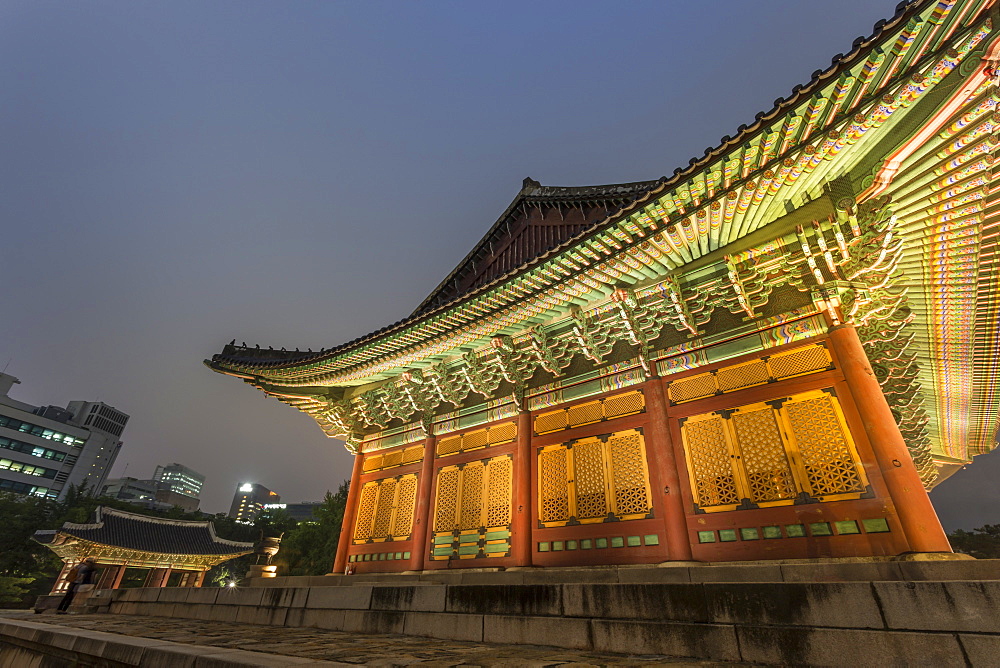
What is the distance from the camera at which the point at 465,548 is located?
976cm

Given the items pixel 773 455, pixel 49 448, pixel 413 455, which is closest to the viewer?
pixel 773 455

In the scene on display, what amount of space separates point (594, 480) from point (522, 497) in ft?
5.30

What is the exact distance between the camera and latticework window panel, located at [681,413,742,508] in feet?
23.0

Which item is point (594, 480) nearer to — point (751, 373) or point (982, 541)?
point (751, 373)

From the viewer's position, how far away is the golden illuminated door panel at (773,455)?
627 centimetres

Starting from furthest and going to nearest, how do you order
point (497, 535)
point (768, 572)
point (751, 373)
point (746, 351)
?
point (497, 535)
point (746, 351)
point (751, 373)
point (768, 572)

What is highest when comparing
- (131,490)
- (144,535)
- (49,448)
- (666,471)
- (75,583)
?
(131,490)

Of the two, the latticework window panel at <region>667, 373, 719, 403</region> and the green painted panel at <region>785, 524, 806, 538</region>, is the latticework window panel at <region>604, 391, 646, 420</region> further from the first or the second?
the green painted panel at <region>785, 524, 806, 538</region>

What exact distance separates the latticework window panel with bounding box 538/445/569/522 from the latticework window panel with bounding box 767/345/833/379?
417 cm

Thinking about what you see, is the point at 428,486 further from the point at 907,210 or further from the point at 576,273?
the point at 907,210

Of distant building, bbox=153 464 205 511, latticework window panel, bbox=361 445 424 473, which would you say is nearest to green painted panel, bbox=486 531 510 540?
latticework window panel, bbox=361 445 424 473

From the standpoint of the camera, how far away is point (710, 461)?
7.34 m

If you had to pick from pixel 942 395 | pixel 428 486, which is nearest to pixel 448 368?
pixel 428 486

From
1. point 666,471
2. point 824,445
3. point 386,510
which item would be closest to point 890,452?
point 824,445
